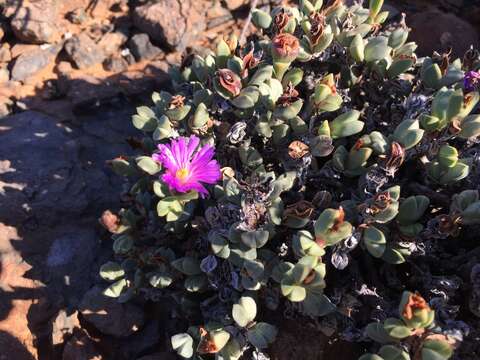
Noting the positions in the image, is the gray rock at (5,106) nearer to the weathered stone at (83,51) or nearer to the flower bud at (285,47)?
the weathered stone at (83,51)

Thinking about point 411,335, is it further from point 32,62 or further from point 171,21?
point 32,62

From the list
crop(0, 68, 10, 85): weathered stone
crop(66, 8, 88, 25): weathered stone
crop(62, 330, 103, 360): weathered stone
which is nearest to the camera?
crop(62, 330, 103, 360): weathered stone

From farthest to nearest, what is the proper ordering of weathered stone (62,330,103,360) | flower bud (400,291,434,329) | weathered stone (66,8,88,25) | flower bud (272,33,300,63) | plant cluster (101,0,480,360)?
weathered stone (66,8,88,25), weathered stone (62,330,103,360), flower bud (272,33,300,63), plant cluster (101,0,480,360), flower bud (400,291,434,329)

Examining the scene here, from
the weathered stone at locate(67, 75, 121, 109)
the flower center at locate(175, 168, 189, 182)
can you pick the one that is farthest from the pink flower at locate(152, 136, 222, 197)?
the weathered stone at locate(67, 75, 121, 109)

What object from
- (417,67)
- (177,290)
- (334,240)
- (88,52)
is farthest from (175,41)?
(334,240)

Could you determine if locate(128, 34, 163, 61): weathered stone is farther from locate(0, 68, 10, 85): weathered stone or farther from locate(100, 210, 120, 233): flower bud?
locate(100, 210, 120, 233): flower bud

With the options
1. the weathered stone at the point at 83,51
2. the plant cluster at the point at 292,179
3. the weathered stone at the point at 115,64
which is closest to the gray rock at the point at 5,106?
the weathered stone at the point at 83,51

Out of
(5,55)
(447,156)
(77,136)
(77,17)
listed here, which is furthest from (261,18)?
(5,55)
